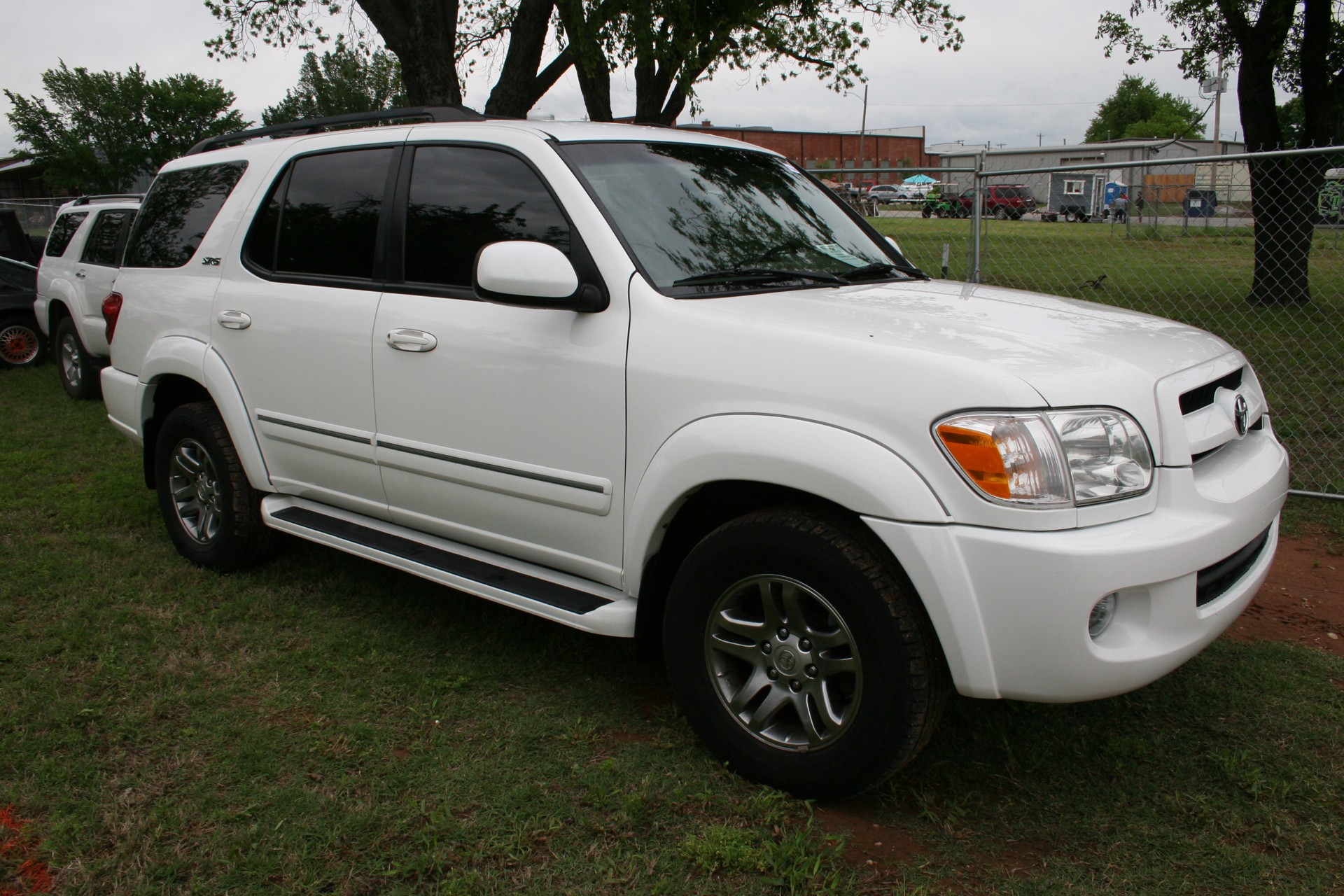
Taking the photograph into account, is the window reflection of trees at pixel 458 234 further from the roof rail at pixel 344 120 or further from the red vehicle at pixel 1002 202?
the red vehicle at pixel 1002 202

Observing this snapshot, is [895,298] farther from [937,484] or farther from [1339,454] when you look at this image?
[1339,454]

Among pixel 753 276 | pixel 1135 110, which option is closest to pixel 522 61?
pixel 753 276

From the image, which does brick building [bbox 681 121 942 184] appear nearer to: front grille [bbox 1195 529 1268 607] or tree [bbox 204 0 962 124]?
tree [bbox 204 0 962 124]

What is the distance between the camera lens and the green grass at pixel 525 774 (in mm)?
2654

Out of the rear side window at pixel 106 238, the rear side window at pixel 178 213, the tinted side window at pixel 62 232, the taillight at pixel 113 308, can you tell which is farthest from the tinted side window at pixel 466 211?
the tinted side window at pixel 62 232

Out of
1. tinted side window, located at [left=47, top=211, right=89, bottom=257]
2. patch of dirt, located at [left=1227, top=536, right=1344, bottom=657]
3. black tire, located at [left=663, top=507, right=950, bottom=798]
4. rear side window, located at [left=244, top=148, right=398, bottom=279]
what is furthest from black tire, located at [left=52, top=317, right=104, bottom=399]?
patch of dirt, located at [left=1227, top=536, right=1344, bottom=657]

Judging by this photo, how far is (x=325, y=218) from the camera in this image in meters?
4.13

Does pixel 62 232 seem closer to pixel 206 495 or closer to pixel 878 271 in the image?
pixel 206 495

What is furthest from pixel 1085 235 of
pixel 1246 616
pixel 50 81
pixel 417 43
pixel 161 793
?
pixel 50 81

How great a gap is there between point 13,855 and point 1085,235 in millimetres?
7155

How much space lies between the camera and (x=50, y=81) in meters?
59.2

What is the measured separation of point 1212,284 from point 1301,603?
4.28 metres

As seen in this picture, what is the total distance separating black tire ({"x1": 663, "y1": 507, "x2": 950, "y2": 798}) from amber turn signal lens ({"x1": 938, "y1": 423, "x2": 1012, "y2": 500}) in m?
A: 0.34

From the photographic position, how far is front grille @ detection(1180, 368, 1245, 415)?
283cm
